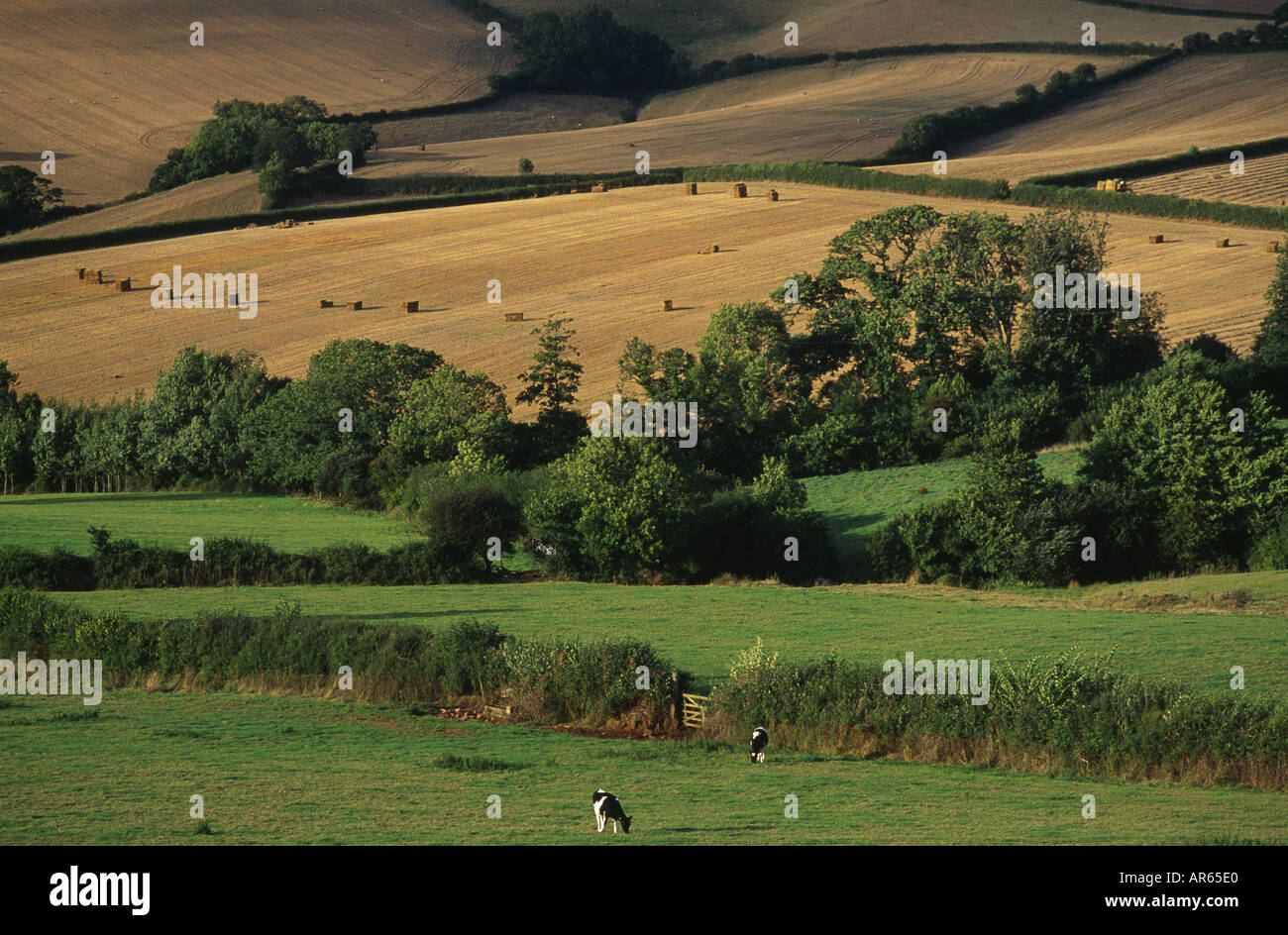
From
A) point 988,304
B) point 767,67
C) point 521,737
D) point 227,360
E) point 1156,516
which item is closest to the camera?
point 521,737

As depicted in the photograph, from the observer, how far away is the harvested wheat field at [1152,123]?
9694 centimetres

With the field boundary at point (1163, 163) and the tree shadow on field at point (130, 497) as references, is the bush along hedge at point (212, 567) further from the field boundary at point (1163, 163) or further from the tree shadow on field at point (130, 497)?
the field boundary at point (1163, 163)

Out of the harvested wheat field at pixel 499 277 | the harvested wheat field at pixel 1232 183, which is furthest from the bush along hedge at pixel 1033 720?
the harvested wheat field at pixel 1232 183

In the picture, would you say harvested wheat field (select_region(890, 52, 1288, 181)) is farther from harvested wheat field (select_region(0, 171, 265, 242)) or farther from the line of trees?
harvested wheat field (select_region(0, 171, 265, 242))

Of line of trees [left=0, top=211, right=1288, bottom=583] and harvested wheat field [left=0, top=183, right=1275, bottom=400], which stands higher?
harvested wheat field [left=0, top=183, right=1275, bottom=400]

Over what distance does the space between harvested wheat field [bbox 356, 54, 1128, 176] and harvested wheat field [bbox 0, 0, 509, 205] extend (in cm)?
1821

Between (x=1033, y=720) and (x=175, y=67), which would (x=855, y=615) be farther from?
(x=175, y=67)

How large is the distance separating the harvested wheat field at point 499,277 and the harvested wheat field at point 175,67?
28.6 meters

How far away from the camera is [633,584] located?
161ft

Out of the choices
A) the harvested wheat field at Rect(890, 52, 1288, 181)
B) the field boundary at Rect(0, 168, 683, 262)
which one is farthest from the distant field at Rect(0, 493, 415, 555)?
the harvested wheat field at Rect(890, 52, 1288, 181)

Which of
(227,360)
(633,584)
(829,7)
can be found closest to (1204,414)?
(633,584)

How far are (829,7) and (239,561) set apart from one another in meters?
137

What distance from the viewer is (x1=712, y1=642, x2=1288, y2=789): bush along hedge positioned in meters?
25.9

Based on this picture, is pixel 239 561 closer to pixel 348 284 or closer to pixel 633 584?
pixel 633 584
